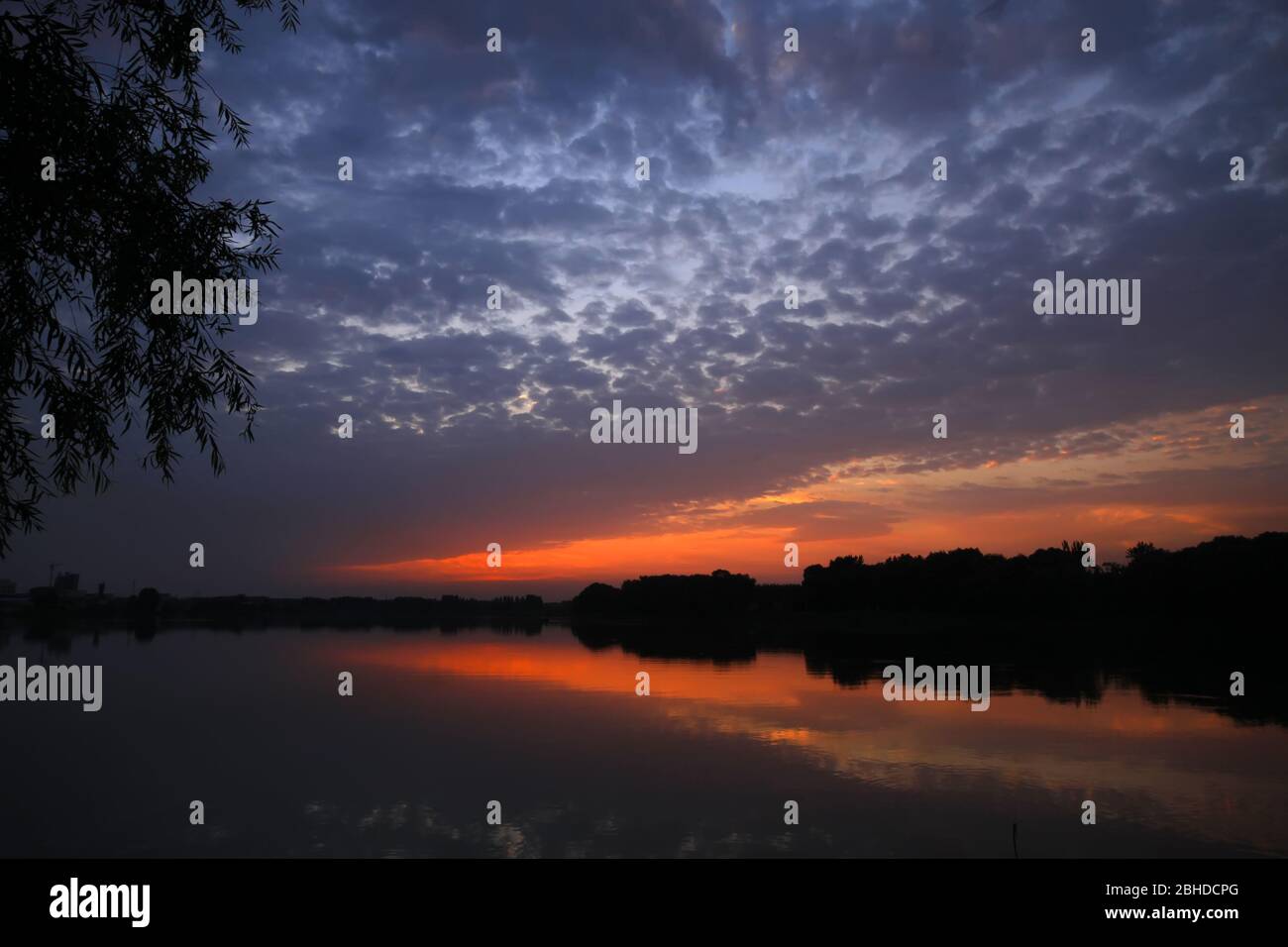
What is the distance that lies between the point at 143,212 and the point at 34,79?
1315 mm

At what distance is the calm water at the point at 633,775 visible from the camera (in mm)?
14273

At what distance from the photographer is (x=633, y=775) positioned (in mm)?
18875

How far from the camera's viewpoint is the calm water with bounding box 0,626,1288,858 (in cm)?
1427
